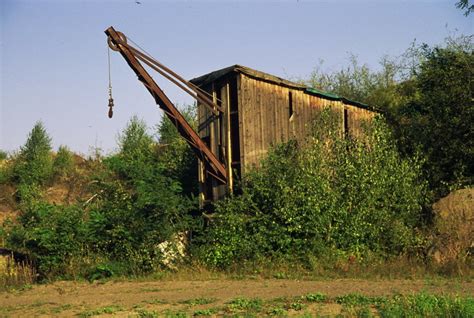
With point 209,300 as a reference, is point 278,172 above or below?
above

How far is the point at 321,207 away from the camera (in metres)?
15.7

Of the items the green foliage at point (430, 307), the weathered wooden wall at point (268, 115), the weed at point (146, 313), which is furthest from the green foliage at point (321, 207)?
the green foliage at point (430, 307)

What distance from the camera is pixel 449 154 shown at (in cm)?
1836

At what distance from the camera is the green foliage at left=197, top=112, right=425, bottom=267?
15.5 metres

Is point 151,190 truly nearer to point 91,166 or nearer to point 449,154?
point 449,154

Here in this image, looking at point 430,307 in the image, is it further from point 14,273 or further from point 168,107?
point 14,273

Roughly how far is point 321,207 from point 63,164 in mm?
21631

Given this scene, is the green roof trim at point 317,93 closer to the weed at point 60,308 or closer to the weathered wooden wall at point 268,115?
the weathered wooden wall at point 268,115

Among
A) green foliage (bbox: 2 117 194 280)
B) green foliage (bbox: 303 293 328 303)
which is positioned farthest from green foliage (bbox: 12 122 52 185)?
green foliage (bbox: 303 293 328 303)

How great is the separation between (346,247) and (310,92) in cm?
604

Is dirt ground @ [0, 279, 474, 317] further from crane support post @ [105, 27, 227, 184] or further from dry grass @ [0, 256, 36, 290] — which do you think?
crane support post @ [105, 27, 227, 184]

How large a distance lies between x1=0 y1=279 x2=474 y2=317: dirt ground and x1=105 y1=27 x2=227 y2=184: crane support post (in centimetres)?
461

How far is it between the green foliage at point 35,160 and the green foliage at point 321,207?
18.9m

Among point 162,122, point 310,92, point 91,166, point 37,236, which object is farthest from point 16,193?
point 310,92
